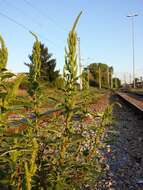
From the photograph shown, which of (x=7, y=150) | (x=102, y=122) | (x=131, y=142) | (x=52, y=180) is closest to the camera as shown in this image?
(x=7, y=150)

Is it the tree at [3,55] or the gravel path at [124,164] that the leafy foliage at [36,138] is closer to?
the tree at [3,55]

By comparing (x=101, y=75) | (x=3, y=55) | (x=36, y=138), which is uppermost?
(x=101, y=75)

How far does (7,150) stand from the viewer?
105 inches

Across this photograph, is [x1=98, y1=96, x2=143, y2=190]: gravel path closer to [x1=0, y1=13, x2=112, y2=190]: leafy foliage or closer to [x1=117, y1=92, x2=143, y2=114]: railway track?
[x1=0, y1=13, x2=112, y2=190]: leafy foliage

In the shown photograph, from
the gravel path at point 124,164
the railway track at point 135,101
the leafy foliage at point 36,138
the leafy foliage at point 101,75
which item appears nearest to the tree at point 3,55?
the leafy foliage at point 36,138

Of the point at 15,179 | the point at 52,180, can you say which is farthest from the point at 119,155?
the point at 15,179

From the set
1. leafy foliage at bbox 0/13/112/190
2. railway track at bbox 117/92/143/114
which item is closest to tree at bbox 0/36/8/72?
leafy foliage at bbox 0/13/112/190

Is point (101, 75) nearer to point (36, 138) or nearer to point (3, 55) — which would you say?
point (36, 138)

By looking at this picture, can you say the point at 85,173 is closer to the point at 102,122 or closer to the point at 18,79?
the point at 102,122

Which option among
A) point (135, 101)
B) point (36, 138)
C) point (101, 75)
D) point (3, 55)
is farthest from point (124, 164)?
point (101, 75)

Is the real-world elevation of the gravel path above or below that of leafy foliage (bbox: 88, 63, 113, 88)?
below

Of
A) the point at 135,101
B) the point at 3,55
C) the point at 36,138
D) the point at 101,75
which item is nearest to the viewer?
the point at 3,55

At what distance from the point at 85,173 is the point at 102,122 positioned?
27.1 inches

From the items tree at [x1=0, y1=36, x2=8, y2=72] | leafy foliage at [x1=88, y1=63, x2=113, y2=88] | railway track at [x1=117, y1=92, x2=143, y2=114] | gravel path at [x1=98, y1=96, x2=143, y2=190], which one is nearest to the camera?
tree at [x1=0, y1=36, x2=8, y2=72]
